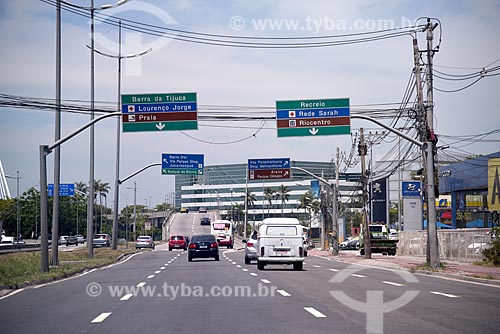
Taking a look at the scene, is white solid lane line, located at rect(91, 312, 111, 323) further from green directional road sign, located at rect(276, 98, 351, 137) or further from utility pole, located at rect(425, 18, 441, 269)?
green directional road sign, located at rect(276, 98, 351, 137)

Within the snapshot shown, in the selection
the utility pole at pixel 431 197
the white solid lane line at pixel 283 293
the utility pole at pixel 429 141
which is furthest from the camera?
the utility pole at pixel 429 141

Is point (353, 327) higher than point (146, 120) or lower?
lower

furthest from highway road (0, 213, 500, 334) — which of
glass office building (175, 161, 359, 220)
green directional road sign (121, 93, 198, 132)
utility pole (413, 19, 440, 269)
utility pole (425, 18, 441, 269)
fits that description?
glass office building (175, 161, 359, 220)

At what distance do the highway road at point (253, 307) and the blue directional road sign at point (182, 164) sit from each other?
3592cm

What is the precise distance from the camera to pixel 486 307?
16203 millimetres

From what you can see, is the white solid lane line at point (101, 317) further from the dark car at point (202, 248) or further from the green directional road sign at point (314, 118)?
the dark car at point (202, 248)

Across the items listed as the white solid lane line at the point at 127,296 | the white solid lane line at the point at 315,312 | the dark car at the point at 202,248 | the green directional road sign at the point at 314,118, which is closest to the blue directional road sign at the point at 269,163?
the dark car at the point at 202,248

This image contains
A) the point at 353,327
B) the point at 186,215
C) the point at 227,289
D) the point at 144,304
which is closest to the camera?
the point at 353,327

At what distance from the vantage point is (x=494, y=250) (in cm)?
3688

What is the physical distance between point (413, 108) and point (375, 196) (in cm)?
6780

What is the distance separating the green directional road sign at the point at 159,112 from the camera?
119 feet

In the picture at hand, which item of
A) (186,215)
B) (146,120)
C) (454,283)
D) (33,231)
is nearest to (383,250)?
(146,120)

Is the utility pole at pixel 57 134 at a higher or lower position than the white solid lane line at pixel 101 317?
higher

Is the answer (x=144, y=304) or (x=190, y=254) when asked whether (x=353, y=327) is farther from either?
(x=190, y=254)
